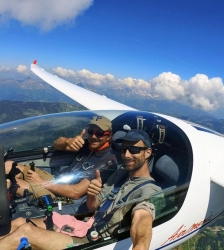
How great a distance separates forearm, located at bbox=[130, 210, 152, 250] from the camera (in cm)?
266

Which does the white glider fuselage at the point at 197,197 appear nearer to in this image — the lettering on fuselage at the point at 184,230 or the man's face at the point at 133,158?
the lettering on fuselage at the point at 184,230

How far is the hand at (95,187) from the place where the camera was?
3043 millimetres

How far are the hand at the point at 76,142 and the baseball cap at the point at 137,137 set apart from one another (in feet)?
2.05

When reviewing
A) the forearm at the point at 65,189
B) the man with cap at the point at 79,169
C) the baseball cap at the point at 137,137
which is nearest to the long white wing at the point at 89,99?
the man with cap at the point at 79,169

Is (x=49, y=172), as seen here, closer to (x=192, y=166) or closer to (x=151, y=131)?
(x=151, y=131)

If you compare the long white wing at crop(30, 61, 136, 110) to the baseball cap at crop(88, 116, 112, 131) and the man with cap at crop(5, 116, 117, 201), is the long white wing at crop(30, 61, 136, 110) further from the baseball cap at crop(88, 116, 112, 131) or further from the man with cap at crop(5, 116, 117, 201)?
the man with cap at crop(5, 116, 117, 201)

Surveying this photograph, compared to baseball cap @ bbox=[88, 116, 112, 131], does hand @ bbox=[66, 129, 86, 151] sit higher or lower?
lower

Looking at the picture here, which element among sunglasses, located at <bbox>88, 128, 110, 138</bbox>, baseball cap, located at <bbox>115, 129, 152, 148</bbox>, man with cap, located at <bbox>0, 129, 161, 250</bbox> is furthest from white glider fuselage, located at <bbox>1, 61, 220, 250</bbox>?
baseball cap, located at <bbox>115, 129, 152, 148</bbox>

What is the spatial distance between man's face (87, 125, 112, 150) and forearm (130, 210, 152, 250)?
43.9 inches

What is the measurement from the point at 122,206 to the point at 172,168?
38.9 inches

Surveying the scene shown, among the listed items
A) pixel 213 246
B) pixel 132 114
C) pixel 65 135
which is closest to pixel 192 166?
pixel 132 114

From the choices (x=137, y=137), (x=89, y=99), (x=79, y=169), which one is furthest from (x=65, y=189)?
(x=89, y=99)

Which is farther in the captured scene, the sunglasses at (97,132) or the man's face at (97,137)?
the sunglasses at (97,132)

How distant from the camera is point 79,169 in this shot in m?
3.18
